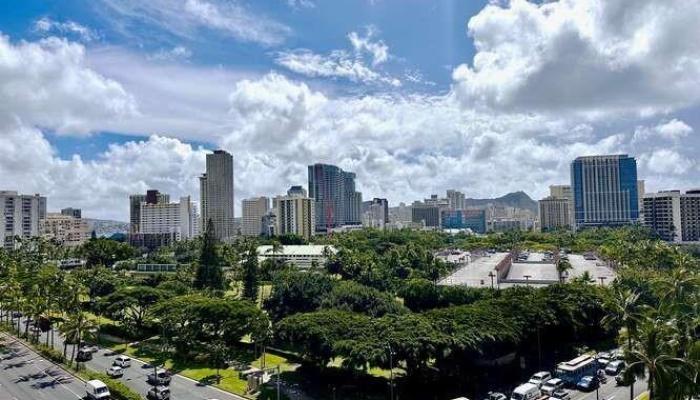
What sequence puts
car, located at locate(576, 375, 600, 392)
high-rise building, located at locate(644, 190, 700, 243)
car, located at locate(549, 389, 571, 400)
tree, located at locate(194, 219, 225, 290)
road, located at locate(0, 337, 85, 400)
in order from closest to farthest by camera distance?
car, located at locate(549, 389, 571, 400) → car, located at locate(576, 375, 600, 392) → road, located at locate(0, 337, 85, 400) → tree, located at locate(194, 219, 225, 290) → high-rise building, located at locate(644, 190, 700, 243)

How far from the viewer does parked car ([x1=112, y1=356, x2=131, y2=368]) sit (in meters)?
49.7

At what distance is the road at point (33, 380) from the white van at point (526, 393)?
33.1 metres

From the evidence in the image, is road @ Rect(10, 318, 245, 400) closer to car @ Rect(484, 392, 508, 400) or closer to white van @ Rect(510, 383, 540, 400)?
car @ Rect(484, 392, 508, 400)

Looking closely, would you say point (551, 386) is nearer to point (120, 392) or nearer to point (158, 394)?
point (158, 394)

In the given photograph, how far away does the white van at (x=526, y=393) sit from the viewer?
3781cm

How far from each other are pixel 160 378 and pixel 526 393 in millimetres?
29438

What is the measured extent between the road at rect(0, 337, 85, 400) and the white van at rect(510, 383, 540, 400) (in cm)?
3312

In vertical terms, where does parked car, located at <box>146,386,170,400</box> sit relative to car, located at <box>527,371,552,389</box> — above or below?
below

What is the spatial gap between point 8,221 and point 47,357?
537ft

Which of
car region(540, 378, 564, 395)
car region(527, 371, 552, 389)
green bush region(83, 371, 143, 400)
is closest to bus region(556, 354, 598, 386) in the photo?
car region(527, 371, 552, 389)

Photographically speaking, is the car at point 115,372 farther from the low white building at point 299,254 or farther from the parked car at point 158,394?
the low white building at point 299,254

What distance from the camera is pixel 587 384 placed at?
41.4 m

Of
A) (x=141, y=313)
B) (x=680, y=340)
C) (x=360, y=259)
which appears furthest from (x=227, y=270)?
(x=680, y=340)

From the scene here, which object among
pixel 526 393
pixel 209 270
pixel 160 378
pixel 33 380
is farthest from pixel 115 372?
pixel 209 270
